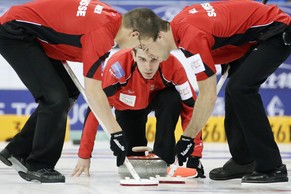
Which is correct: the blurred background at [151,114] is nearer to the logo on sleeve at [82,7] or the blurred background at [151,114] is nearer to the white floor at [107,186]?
the white floor at [107,186]

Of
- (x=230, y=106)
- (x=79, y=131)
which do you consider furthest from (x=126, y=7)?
(x=230, y=106)

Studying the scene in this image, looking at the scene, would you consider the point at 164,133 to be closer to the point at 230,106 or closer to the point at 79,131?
the point at 230,106

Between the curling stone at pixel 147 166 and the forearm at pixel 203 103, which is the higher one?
the forearm at pixel 203 103

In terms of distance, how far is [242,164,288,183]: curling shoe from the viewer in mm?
5559

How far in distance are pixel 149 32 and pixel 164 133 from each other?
0.83 metres

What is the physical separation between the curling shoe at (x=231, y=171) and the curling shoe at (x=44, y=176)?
3.74 feet

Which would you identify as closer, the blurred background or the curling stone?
the curling stone

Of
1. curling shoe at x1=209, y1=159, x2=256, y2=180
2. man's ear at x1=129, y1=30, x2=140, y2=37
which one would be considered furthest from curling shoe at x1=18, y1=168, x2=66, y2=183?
curling shoe at x1=209, y1=159, x2=256, y2=180

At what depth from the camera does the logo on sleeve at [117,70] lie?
19.5 feet

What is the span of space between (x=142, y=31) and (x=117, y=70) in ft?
2.44

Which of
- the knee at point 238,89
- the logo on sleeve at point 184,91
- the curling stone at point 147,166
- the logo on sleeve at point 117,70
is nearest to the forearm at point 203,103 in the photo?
the knee at point 238,89

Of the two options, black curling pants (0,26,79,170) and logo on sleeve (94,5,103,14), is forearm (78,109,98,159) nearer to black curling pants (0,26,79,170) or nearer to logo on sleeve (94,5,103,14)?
black curling pants (0,26,79,170)

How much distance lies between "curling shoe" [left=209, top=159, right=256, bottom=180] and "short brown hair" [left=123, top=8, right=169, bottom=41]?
3.88 ft

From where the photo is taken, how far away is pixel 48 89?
17.8ft
